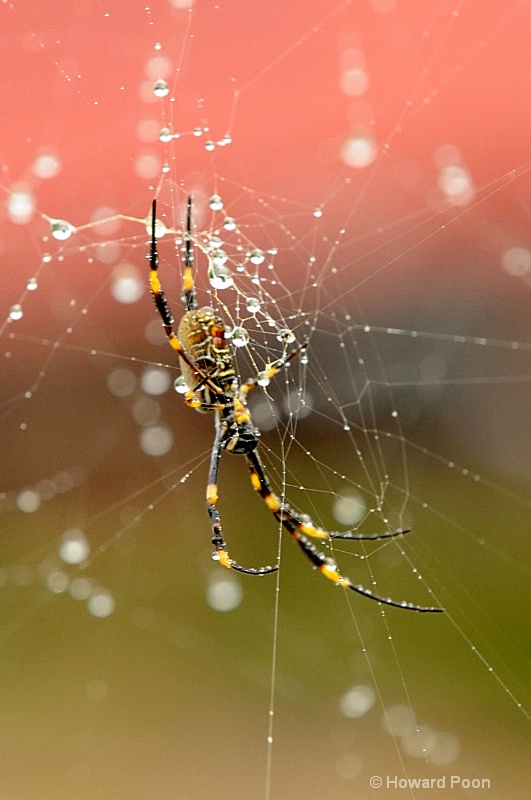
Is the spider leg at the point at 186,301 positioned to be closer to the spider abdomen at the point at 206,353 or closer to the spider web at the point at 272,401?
the spider abdomen at the point at 206,353

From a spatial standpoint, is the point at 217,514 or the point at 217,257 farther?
the point at 217,514

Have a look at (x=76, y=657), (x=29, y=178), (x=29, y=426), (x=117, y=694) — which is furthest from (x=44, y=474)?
(x=29, y=178)

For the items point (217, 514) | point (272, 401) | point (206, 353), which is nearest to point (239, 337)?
point (206, 353)

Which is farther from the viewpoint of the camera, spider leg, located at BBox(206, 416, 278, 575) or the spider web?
the spider web

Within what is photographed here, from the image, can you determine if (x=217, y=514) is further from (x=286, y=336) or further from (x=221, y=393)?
(x=286, y=336)

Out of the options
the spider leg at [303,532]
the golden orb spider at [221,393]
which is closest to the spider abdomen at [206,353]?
the golden orb spider at [221,393]

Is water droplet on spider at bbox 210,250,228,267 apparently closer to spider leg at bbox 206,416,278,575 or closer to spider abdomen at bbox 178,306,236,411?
spider abdomen at bbox 178,306,236,411

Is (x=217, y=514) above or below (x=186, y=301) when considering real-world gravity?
below

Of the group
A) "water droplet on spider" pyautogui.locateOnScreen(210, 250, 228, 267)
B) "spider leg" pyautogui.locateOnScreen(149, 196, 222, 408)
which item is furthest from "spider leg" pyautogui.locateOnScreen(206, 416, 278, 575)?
"water droplet on spider" pyautogui.locateOnScreen(210, 250, 228, 267)
